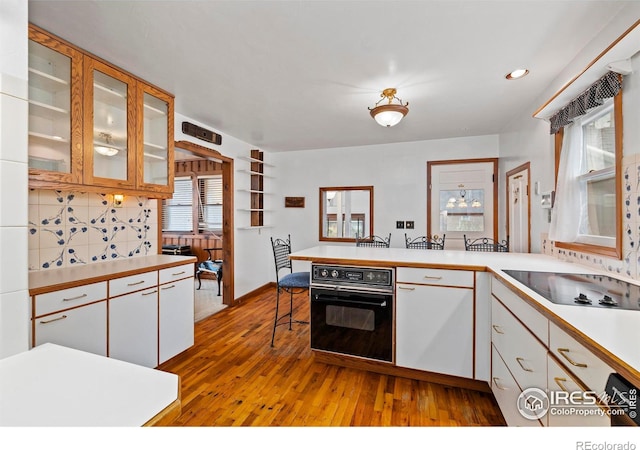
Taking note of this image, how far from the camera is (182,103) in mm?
2836

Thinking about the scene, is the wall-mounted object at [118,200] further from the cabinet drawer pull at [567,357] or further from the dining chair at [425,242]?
the dining chair at [425,242]

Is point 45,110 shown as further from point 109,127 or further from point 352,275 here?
point 352,275

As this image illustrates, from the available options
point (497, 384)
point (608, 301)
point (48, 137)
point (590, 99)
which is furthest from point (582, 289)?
point (48, 137)

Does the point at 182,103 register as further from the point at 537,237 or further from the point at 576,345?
the point at 537,237

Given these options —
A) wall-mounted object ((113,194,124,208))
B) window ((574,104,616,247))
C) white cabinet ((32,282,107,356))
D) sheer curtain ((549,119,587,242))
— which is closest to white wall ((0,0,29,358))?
white cabinet ((32,282,107,356))

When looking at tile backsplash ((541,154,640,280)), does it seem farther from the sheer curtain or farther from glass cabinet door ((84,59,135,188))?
glass cabinet door ((84,59,135,188))

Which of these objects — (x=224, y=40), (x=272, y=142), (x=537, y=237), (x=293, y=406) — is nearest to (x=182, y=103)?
(x=224, y=40)

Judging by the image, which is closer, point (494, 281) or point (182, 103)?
point (494, 281)

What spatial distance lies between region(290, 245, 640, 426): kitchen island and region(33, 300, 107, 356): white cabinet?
4.40 ft

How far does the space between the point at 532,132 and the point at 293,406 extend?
3.20 meters

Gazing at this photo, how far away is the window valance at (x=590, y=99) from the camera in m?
1.56

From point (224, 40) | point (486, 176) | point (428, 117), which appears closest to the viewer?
point (224, 40)

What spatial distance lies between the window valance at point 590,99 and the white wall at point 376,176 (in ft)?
6.68

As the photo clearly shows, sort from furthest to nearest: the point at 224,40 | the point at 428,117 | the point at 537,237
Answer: the point at 428,117
the point at 537,237
the point at 224,40
